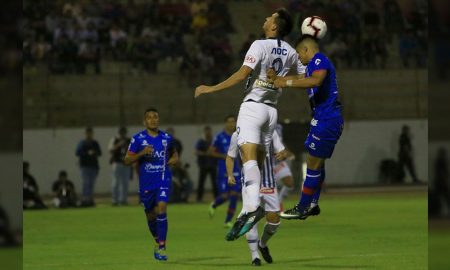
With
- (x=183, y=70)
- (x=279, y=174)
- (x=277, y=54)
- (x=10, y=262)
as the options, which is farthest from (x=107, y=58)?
(x=10, y=262)

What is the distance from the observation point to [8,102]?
6.56 ft

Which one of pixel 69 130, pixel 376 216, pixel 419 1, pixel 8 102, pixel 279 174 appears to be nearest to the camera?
pixel 8 102

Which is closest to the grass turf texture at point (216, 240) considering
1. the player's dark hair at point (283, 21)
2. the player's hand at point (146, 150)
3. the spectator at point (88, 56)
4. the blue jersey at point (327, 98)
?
the player's hand at point (146, 150)

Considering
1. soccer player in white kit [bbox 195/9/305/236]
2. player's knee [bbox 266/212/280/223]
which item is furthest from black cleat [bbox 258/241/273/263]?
soccer player in white kit [bbox 195/9/305/236]

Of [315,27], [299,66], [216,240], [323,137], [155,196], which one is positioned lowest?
[216,240]

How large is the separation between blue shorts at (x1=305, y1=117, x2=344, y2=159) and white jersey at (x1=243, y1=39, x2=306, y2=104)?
1069 millimetres

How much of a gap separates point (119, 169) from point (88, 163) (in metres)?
1.13

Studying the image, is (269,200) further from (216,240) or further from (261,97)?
(216,240)

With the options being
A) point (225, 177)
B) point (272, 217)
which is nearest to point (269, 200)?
point (272, 217)

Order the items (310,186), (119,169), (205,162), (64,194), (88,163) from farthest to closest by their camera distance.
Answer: (205,162) < (88,163) < (119,169) < (64,194) < (310,186)

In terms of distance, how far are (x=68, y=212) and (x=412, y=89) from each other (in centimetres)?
1586

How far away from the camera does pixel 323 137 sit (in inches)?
369

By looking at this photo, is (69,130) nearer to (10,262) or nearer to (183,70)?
(183,70)

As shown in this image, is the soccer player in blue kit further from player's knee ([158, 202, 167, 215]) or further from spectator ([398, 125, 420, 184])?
spectator ([398, 125, 420, 184])
